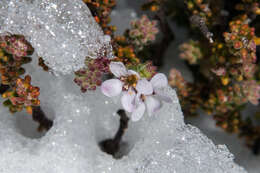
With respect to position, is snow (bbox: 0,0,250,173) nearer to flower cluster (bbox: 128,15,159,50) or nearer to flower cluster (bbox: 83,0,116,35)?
flower cluster (bbox: 83,0,116,35)

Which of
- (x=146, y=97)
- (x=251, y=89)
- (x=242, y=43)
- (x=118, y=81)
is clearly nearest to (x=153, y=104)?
(x=146, y=97)

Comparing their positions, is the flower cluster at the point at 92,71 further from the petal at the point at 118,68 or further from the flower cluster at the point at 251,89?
the flower cluster at the point at 251,89

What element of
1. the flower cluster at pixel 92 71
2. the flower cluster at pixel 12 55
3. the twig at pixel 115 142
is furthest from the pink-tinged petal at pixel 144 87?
the flower cluster at pixel 12 55

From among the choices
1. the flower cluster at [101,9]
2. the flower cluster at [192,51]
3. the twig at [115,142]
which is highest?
the flower cluster at [101,9]

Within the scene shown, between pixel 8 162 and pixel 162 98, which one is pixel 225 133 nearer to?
pixel 162 98

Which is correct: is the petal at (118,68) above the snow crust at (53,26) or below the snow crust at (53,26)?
below

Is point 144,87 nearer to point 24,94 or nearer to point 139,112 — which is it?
point 139,112
